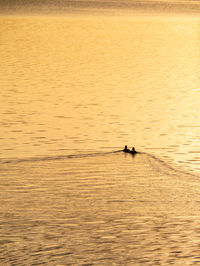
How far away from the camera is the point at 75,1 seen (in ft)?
236

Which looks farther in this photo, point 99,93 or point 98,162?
point 99,93

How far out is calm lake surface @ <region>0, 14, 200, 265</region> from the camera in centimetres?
825

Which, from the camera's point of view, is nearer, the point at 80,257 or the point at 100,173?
the point at 80,257

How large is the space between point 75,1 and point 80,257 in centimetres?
6597

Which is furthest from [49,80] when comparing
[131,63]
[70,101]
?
[131,63]

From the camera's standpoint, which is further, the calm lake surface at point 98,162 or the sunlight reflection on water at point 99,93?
the sunlight reflection on water at point 99,93

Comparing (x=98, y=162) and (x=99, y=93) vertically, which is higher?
(x=99, y=93)

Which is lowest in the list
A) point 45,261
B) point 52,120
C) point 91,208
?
point 45,261

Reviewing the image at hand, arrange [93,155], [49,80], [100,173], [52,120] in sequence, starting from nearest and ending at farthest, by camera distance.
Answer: [100,173], [93,155], [52,120], [49,80]

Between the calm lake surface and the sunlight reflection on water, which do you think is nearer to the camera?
the calm lake surface

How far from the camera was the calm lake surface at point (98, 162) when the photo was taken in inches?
325

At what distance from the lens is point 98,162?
38.7 feet

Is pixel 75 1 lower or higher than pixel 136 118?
higher

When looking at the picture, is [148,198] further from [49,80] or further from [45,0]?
[45,0]
